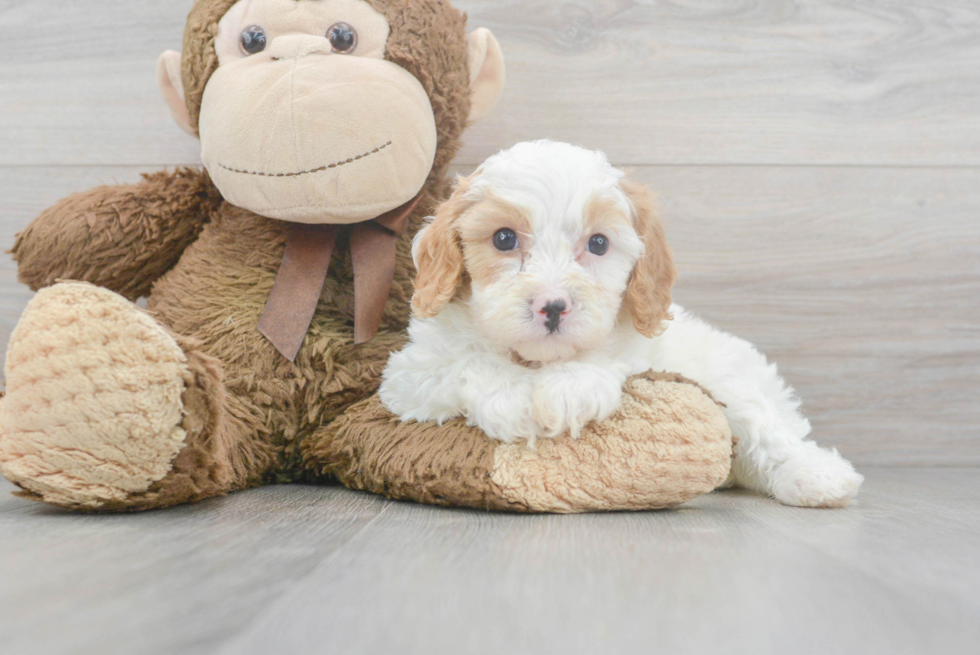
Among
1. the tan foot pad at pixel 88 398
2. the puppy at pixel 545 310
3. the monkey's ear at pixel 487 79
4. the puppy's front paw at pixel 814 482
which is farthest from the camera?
the monkey's ear at pixel 487 79

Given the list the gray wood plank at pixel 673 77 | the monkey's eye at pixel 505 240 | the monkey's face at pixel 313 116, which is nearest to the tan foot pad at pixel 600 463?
the monkey's eye at pixel 505 240

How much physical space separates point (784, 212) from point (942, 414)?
0.53 meters

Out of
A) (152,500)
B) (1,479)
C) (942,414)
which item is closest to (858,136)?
(942,414)

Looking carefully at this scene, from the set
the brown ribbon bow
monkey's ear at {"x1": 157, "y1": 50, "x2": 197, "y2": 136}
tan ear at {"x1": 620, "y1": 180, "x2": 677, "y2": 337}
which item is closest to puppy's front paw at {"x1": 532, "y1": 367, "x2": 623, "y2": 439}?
tan ear at {"x1": 620, "y1": 180, "x2": 677, "y2": 337}

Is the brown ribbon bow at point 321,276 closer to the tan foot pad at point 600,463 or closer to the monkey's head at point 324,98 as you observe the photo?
the monkey's head at point 324,98

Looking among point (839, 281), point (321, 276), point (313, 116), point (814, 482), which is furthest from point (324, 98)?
point (839, 281)

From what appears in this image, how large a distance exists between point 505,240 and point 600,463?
0.31 metres

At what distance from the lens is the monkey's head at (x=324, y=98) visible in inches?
42.1

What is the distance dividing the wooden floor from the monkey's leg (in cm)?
5

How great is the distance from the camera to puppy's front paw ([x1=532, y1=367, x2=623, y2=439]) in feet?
3.08

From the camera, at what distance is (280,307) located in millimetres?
1179

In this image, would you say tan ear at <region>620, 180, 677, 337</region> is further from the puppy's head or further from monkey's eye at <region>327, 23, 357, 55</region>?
monkey's eye at <region>327, 23, 357, 55</region>

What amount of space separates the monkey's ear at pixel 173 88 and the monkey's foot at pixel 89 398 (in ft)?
1.77

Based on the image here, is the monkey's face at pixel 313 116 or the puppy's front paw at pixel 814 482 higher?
the monkey's face at pixel 313 116
